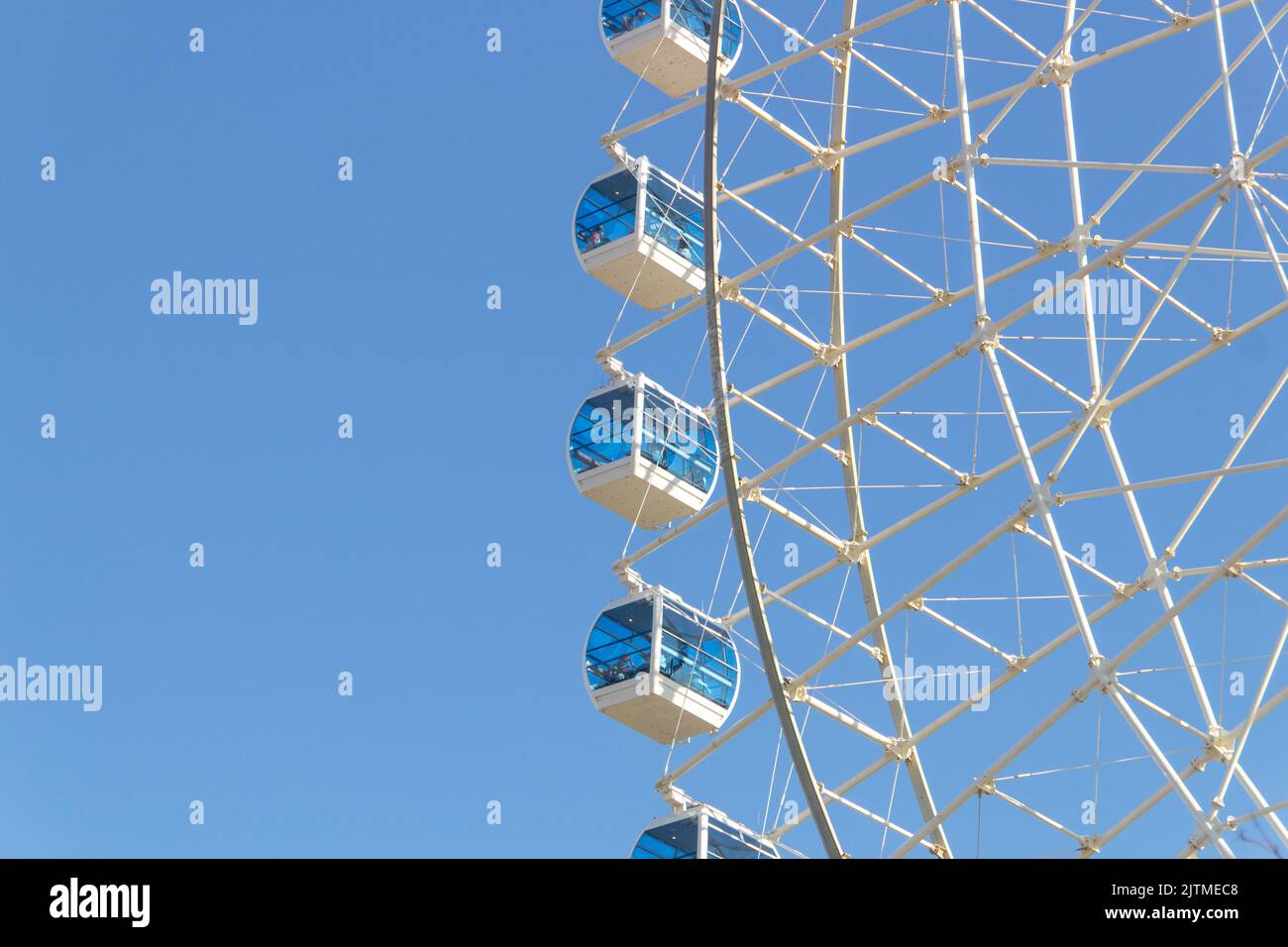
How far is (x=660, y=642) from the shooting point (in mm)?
25781

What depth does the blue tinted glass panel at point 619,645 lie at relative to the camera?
25.9m

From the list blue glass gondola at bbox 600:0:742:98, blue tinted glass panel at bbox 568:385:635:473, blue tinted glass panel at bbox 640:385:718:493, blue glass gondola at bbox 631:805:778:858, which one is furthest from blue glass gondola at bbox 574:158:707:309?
blue glass gondola at bbox 631:805:778:858

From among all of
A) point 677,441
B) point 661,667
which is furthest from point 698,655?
point 677,441

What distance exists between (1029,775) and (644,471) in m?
7.49

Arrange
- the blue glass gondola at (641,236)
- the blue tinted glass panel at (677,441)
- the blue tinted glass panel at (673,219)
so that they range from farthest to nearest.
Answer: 1. the blue tinted glass panel at (673,219)
2. the blue glass gondola at (641,236)
3. the blue tinted glass panel at (677,441)

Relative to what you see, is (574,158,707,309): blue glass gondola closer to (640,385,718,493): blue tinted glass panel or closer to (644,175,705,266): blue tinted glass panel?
(644,175,705,266): blue tinted glass panel

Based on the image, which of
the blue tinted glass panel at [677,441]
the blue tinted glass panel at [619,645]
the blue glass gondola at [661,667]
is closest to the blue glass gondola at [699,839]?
the blue glass gondola at [661,667]

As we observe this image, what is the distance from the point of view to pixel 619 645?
26109 mm

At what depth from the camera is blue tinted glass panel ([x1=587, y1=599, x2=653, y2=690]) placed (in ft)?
84.8

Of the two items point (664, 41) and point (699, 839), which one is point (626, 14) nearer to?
point (664, 41)

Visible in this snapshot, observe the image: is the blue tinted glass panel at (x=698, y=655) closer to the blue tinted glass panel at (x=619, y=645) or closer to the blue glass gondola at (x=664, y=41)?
the blue tinted glass panel at (x=619, y=645)

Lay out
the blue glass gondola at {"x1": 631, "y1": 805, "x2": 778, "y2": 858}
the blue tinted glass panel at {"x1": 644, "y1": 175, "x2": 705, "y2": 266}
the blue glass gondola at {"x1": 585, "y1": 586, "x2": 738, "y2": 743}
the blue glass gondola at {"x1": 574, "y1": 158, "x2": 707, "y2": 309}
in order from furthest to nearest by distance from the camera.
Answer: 1. the blue tinted glass panel at {"x1": 644, "y1": 175, "x2": 705, "y2": 266}
2. the blue glass gondola at {"x1": 574, "y1": 158, "x2": 707, "y2": 309}
3. the blue glass gondola at {"x1": 585, "y1": 586, "x2": 738, "y2": 743}
4. the blue glass gondola at {"x1": 631, "y1": 805, "x2": 778, "y2": 858}
